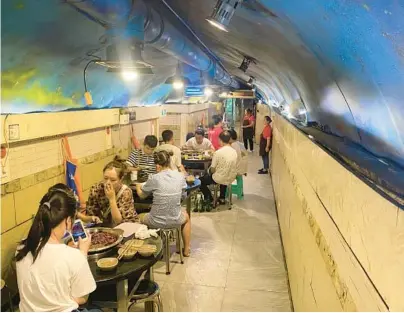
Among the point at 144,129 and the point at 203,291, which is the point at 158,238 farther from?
the point at 144,129

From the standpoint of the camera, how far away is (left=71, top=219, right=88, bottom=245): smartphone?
103 inches

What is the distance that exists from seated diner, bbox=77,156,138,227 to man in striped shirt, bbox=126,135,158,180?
5.01 ft

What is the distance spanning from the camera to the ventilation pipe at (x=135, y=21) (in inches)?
84.2

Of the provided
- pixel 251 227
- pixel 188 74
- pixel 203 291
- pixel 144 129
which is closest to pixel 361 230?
pixel 203 291

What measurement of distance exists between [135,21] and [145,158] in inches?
122

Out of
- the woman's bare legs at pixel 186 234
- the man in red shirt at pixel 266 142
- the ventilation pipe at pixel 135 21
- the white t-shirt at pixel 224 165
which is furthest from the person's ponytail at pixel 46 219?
the man in red shirt at pixel 266 142

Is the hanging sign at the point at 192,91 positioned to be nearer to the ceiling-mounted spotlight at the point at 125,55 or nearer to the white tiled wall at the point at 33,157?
the white tiled wall at the point at 33,157

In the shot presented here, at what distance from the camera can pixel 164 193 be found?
3.93 meters

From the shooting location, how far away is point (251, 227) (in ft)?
19.5

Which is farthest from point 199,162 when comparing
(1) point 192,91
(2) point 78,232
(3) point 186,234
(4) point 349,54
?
(4) point 349,54

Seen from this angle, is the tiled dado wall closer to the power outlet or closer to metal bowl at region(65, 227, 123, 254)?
metal bowl at region(65, 227, 123, 254)

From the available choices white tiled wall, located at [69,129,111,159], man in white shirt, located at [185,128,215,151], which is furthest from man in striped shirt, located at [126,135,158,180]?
man in white shirt, located at [185,128,215,151]

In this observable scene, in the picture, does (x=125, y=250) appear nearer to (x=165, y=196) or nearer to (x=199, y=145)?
(x=165, y=196)

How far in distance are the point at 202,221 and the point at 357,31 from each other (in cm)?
525
